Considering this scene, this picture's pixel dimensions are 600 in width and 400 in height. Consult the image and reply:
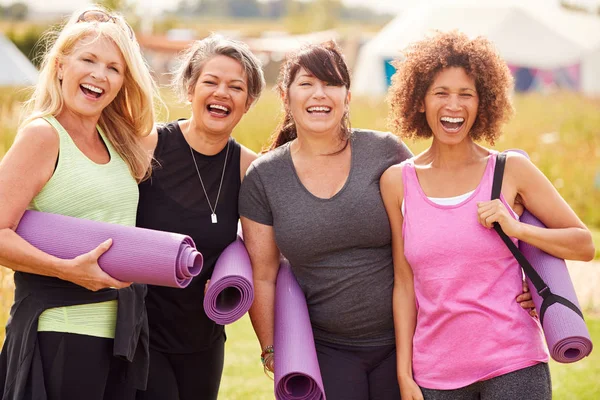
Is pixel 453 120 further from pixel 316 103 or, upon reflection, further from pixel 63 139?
pixel 63 139

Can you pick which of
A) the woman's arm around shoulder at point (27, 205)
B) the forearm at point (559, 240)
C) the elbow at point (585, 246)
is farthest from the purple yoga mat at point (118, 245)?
the elbow at point (585, 246)

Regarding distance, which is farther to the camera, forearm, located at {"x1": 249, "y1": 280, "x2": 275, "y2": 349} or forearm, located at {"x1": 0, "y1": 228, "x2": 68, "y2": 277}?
forearm, located at {"x1": 249, "y1": 280, "x2": 275, "y2": 349}

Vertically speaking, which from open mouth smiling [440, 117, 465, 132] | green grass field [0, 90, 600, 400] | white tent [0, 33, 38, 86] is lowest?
green grass field [0, 90, 600, 400]

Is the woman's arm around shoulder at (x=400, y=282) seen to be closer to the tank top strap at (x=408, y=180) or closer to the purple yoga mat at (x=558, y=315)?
the tank top strap at (x=408, y=180)

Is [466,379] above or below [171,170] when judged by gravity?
below

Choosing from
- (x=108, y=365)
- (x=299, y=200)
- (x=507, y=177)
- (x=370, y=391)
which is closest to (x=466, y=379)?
(x=370, y=391)

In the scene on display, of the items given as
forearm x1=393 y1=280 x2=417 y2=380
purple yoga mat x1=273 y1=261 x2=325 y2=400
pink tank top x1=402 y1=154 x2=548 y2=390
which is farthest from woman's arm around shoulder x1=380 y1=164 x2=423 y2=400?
purple yoga mat x1=273 y1=261 x2=325 y2=400

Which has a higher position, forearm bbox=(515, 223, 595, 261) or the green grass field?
forearm bbox=(515, 223, 595, 261)

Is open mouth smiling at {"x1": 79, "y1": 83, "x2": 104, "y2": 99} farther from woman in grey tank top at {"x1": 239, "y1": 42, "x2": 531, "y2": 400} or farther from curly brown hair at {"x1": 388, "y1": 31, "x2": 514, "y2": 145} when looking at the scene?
curly brown hair at {"x1": 388, "y1": 31, "x2": 514, "y2": 145}

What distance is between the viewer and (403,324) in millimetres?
3143

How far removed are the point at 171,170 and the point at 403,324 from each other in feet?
4.28

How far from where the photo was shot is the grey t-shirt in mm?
3254

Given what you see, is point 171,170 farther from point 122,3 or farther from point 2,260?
point 122,3

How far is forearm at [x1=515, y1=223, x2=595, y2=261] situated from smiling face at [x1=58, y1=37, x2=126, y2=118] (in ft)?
5.73
